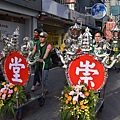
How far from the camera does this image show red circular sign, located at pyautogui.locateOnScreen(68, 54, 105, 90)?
3896 mm

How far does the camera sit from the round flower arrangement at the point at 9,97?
3.98 meters

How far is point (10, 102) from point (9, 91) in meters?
0.21

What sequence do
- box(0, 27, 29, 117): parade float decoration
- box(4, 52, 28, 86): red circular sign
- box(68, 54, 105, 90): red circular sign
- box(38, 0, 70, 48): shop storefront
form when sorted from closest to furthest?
box(68, 54, 105, 90): red circular sign < box(0, 27, 29, 117): parade float decoration < box(4, 52, 28, 86): red circular sign < box(38, 0, 70, 48): shop storefront

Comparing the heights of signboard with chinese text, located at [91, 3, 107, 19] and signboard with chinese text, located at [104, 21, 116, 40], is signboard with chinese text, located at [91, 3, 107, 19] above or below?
above

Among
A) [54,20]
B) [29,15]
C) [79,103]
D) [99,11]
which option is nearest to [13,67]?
[79,103]

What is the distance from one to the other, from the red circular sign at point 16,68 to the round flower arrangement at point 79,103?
105 cm

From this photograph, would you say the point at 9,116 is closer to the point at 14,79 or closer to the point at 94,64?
the point at 14,79

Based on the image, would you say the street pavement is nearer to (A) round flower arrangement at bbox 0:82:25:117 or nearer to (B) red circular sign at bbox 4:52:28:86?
(A) round flower arrangement at bbox 0:82:25:117

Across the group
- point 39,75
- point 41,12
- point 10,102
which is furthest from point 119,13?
point 10,102

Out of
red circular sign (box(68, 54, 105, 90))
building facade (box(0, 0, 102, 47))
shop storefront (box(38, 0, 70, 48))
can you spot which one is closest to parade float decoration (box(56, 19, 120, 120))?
red circular sign (box(68, 54, 105, 90))

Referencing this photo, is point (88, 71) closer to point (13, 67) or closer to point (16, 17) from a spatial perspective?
point (13, 67)

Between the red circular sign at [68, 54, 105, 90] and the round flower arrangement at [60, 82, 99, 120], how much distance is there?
0.16 metres

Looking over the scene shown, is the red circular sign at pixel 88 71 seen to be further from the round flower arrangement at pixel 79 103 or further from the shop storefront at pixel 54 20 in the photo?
the shop storefront at pixel 54 20

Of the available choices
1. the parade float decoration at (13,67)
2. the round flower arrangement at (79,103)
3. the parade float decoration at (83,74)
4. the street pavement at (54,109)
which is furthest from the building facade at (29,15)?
the round flower arrangement at (79,103)
